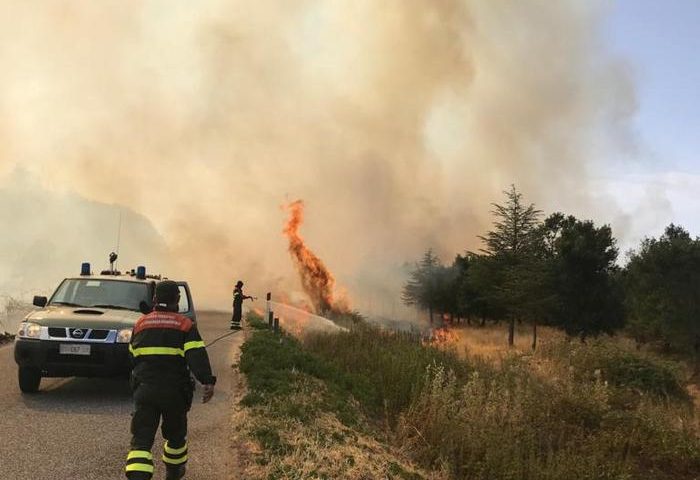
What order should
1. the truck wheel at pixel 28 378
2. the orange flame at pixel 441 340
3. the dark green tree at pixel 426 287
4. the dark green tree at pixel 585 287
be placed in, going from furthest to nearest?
the dark green tree at pixel 426 287 → the dark green tree at pixel 585 287 → the orange flame at pixel 441 340 → the truck wheel at pixel 28 378

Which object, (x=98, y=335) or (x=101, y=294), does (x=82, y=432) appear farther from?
(x=101, y=294)

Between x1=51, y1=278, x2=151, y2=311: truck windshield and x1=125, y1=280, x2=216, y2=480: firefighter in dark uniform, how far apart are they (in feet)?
15.2

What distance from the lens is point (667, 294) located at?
3947cm

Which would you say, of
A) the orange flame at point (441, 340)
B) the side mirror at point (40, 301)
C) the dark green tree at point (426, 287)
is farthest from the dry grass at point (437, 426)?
Answer: the dark green tree at point (426, 287)

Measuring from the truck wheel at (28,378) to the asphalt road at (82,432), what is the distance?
142mm

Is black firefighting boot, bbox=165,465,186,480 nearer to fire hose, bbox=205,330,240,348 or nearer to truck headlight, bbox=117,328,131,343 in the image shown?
truck headlight, bbox=117,328,131,343

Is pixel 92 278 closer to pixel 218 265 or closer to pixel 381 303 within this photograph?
pixel 218 265

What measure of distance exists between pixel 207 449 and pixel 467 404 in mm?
3681

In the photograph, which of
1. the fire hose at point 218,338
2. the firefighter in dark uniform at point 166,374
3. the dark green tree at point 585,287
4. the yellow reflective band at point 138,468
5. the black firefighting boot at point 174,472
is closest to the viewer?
the yellow reflective band at point 138,468

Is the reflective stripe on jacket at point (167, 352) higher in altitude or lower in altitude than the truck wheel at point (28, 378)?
higher

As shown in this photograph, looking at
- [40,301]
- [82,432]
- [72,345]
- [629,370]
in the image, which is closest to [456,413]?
[82,432]

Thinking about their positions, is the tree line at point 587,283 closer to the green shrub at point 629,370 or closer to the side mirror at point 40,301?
the green shrub at point 629,370

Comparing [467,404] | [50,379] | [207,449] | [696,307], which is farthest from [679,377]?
[696,307]

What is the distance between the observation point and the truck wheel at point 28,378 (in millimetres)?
8445
